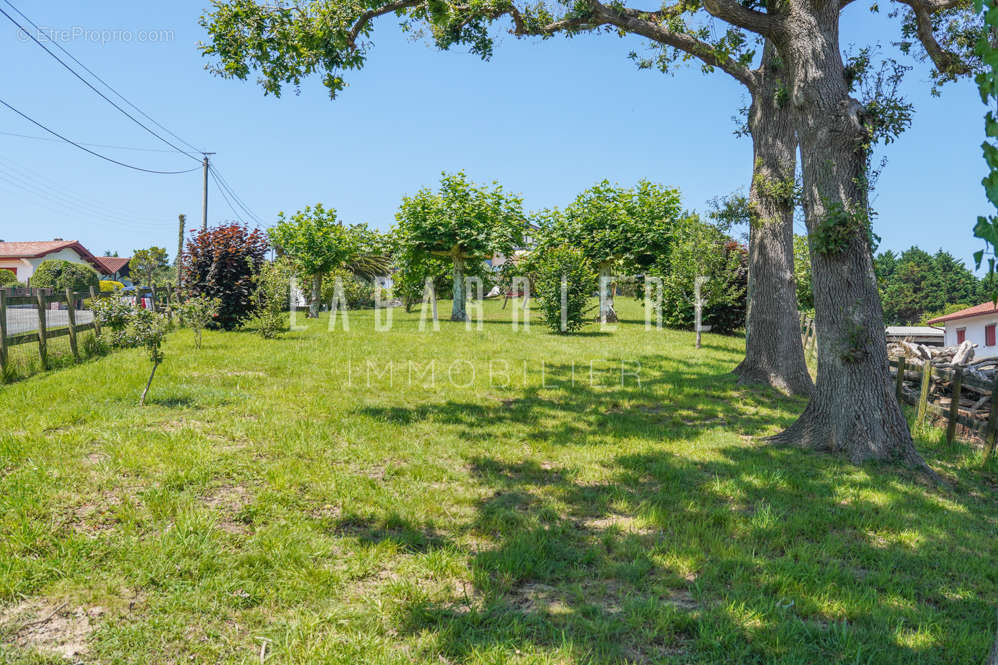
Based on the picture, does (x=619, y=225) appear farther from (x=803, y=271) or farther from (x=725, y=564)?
(x=725, y=564)

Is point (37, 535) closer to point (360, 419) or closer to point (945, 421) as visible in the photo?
point (360, 419)

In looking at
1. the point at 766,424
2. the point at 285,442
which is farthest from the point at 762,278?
the point at 285,442

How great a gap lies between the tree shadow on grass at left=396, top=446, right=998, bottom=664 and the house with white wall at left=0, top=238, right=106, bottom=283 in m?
65.3

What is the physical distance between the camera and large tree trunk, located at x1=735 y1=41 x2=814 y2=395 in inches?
400

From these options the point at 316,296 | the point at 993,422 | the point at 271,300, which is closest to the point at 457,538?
the point at 993,422

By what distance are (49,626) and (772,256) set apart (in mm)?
11296

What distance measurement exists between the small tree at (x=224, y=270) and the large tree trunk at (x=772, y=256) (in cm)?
1553

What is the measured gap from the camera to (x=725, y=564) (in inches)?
161

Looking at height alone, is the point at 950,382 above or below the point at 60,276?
below

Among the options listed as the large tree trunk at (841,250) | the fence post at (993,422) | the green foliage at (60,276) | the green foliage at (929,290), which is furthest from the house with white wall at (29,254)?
the green foliage at (929,290)

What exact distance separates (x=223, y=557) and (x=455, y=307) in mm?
24095

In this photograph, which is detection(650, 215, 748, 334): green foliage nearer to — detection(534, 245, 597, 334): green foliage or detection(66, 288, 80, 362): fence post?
detection(534, 245, 597, 334): green foliage

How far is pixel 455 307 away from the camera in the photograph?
27.9m

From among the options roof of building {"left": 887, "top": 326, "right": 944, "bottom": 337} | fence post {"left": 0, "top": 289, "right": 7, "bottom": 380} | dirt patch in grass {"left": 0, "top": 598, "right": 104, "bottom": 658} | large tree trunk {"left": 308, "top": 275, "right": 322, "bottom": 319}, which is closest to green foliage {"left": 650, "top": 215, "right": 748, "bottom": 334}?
dirt patch in grass {"left": 0, "top": 598, "right": 104, "bottom": 658}
